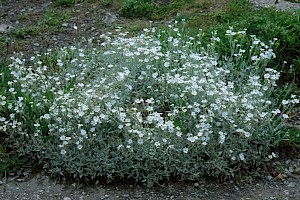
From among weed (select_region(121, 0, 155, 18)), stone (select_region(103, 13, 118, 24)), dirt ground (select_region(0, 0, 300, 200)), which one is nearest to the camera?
dirt ground (select_region(0, 0, 300, 200))

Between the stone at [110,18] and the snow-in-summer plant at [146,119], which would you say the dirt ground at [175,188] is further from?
the stone at [110,18]

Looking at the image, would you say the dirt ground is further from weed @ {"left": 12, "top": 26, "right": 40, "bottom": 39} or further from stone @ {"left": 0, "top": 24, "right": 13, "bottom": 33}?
stone @ {"left": 0, "top": 24, "right": 13, "bottom": 33}

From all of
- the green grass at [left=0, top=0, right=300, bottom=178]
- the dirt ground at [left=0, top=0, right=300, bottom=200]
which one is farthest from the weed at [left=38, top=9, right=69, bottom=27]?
the dirt ground at [left=0, top=0, right=300, bottom=200]

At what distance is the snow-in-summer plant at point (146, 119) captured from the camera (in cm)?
407

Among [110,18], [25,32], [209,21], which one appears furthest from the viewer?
[110,18]

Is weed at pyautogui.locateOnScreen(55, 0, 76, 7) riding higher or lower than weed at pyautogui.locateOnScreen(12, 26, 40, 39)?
higher

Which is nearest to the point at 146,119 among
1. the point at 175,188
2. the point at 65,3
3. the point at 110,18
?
the point at 175,188

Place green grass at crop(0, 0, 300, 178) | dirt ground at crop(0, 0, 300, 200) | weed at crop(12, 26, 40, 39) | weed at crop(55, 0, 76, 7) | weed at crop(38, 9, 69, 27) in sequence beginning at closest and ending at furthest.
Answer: dirt ground at crop(0, 0, 300, 200) < green grass at crop(0, 0, 300, 178) < weed at crop(12, 26, 40, 39) < weed at crop(38, 9, 69, 27) < weed at crop(55, 0, 76, 7)

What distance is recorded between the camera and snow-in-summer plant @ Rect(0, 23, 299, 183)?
4066 mm

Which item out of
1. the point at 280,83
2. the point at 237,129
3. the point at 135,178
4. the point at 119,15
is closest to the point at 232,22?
the point at 280,83

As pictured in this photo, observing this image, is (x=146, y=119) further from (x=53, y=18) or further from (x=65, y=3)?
(x=65, y=3)

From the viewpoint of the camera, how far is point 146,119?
14.1 feet

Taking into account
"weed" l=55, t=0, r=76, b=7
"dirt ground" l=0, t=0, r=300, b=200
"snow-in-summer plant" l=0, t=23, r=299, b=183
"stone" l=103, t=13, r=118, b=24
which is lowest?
"dirt ground" l=0, t=0, r=300, b=200

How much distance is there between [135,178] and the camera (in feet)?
13.4
